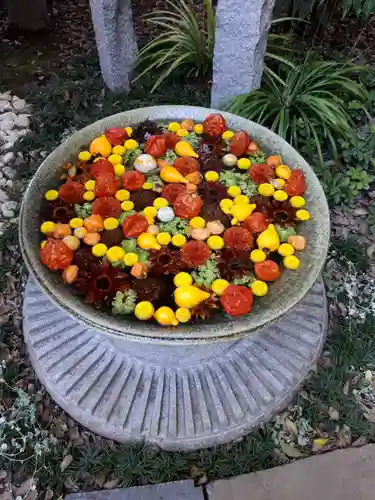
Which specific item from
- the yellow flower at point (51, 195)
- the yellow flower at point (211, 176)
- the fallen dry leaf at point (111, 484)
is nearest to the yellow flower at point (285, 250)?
the yellow flower at point (211, 176)

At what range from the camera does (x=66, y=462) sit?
1.90m

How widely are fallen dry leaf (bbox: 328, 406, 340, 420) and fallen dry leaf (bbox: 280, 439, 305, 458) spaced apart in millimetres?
195

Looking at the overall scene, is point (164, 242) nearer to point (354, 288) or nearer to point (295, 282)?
point (295, 282)

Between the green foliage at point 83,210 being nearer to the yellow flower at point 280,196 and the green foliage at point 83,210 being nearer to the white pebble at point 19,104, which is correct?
the yellow flower at point 280,196

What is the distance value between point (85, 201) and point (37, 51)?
2.08 m

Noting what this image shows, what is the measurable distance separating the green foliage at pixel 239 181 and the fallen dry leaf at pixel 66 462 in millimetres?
1145

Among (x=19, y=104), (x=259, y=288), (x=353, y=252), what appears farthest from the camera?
(x=19, y=104)

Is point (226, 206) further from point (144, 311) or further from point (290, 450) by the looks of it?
point (290, 450)

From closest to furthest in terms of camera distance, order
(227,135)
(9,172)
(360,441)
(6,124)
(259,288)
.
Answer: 1. (259,288)
2. (360,441)
3. (227,135)
4. (9,172)
5. (6,124)

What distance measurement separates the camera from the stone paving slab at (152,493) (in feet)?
5.76

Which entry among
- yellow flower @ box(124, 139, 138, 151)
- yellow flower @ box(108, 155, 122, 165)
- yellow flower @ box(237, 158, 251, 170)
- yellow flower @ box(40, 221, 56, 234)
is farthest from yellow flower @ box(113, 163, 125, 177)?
yellow flower @ box(237, 158, 251, 170)

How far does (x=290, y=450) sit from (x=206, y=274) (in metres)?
0.79

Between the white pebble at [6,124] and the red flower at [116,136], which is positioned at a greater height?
the red flower at [116,136]

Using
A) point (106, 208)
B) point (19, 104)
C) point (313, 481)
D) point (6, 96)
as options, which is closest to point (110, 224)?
Answer: point (106, 208)
